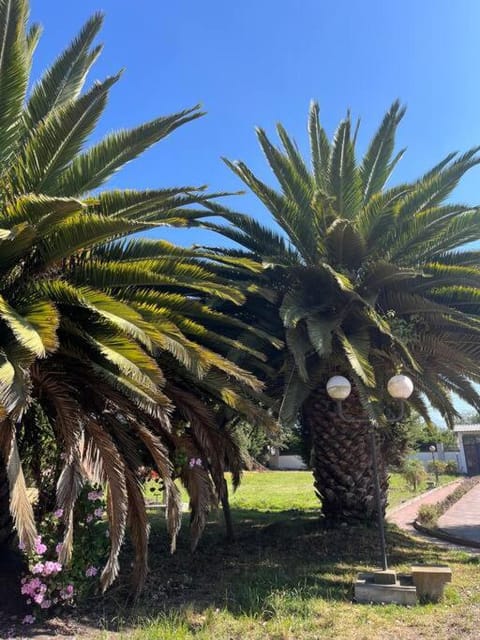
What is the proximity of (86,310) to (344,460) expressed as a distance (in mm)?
6199

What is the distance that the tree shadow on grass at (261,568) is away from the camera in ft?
19.6

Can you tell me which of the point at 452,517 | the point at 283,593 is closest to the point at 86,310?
the point at 283,593

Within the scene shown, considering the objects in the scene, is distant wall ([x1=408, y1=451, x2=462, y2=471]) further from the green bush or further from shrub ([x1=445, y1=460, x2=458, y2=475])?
the green bush

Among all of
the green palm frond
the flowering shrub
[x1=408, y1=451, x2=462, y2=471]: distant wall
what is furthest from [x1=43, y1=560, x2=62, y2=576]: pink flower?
[x1=408, y1=451, x2=462, y2=471]: distant wall

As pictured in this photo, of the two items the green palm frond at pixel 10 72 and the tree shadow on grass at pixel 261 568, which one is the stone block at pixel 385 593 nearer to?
the tree shadow on grass at pixel 261 568

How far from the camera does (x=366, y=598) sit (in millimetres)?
6219

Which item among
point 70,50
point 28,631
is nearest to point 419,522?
point 28,631

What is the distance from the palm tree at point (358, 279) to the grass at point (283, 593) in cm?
141

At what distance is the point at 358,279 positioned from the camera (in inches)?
374

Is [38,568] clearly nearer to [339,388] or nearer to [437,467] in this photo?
[339,388]

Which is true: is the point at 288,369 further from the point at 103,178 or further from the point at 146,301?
the point at 103,178

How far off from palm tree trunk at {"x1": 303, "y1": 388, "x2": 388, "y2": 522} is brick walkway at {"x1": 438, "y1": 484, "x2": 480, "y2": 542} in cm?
342

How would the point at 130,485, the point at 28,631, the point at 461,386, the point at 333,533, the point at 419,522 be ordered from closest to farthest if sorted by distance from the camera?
the point at 28,631 → the point at 130,485 → the point at 333,533 → the point at 461,386 → the point at 419,522

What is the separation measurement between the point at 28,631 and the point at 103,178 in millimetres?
5135
